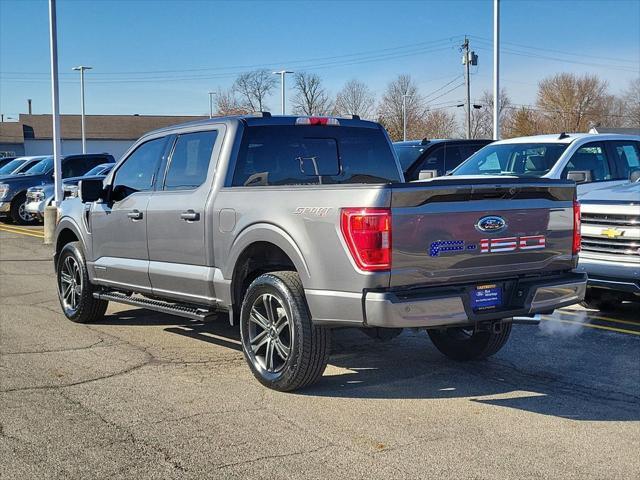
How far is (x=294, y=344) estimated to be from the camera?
516 cm

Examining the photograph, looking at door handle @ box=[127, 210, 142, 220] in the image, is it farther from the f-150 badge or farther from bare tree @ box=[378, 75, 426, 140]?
bare tree @ box=[378, 75, 426, 140]

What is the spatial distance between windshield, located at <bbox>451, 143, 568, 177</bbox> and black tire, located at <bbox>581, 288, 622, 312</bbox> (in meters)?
1.81

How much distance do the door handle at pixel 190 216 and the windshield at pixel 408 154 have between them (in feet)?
24.9

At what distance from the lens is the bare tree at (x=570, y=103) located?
8062cm

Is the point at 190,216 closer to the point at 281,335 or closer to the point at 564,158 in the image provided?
the point at 281,335

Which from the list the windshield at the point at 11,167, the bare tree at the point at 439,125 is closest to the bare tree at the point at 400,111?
the bare tree at the point at 439,125

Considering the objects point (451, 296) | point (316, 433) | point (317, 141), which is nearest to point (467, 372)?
point (451, 296)

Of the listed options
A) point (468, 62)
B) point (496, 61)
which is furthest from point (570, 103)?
point (496, 61)

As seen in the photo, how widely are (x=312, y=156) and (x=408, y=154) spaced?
304 inches

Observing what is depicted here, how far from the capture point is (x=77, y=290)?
7.90m

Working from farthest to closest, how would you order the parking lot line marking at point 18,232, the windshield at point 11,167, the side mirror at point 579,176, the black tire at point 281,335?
the windshield at point 11,167 → the parking lot line marking at point 18,232 → the side mirror at point 579,176 → the black tire at point 281,335

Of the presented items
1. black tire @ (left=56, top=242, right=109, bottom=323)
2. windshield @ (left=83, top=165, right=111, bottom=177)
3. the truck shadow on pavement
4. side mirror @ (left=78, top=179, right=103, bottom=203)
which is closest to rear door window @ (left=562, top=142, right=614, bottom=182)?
the truck shadow on pavement

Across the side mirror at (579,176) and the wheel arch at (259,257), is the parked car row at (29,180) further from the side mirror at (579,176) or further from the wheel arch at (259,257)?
the wheel arch at (259,257)

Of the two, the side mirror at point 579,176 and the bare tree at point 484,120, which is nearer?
the side mirror at point 579,176
